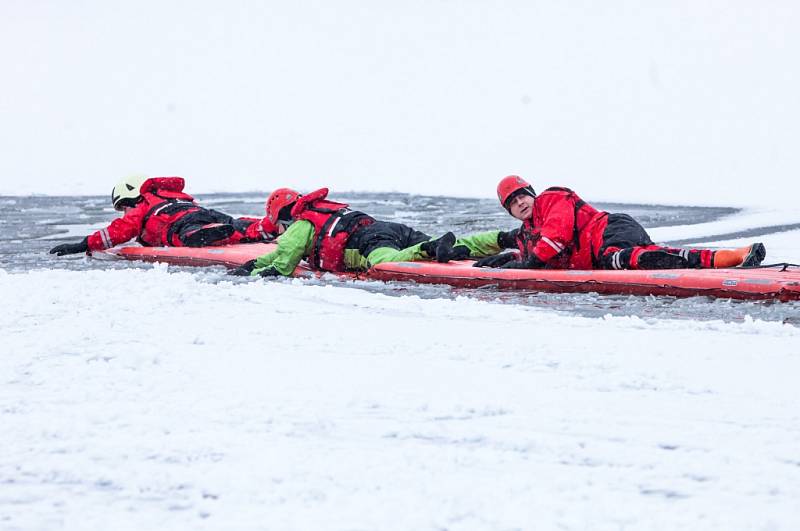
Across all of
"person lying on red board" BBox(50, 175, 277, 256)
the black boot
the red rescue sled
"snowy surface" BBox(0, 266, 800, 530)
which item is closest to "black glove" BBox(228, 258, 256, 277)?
the red rescue sled

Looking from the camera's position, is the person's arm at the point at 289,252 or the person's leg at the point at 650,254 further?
the person's arm at the point at 289,252

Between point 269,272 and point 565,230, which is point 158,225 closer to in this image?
point 269,272

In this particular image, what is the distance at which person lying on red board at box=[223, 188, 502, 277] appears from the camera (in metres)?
6.60

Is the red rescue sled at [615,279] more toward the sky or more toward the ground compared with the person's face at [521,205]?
more toward the ground

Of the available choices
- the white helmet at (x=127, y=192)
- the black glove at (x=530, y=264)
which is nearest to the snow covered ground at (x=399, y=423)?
the black glove at (x=530, y=264)

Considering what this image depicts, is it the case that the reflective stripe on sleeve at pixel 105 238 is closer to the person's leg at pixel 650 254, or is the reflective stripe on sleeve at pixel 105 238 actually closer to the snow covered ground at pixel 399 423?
the snow covered ground at pixel 399 423

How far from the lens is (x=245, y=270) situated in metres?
6.79

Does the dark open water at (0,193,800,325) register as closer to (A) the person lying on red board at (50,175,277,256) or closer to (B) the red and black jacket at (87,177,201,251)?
(A) the person lying on red board at (50,175,277,256)

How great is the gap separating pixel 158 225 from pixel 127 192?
41 cm

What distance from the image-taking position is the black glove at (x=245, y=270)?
6770mm

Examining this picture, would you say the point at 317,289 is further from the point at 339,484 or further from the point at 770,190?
the point at 770,190

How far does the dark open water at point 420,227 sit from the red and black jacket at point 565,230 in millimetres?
358

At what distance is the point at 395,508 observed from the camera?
233 centimetres

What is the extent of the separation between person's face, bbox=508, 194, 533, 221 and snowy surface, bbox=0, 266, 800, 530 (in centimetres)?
137
